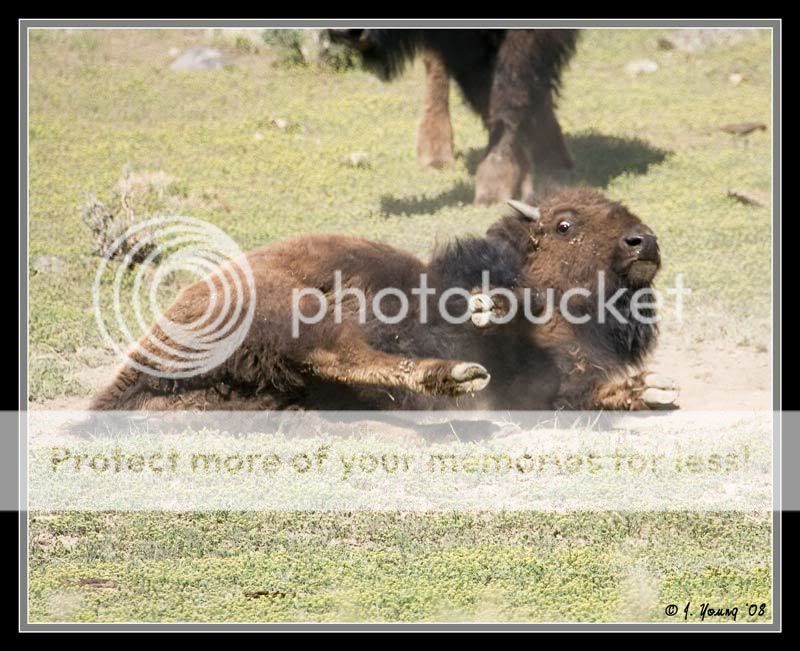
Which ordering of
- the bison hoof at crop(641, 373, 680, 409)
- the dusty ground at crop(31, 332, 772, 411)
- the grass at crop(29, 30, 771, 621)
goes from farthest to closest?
the dusty ground at crop(31, 332, 772, 411), the bison hoof at crop(641, 373, 680, 409), the grass at crop(29, 30, 771, 621)

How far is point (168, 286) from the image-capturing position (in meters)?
9.49

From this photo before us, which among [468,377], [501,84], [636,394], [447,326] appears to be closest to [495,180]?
[501,84]

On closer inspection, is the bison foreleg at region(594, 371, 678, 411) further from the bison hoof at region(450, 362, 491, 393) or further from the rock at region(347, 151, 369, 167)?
the rock at region(347, 151, 369, 167)

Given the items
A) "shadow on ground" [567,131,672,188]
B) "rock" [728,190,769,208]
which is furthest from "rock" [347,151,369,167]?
"rock" [728,190,769,208]

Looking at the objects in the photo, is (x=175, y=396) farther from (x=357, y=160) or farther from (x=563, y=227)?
(x=357, y=160)

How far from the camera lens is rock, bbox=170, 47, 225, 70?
43.9 feet

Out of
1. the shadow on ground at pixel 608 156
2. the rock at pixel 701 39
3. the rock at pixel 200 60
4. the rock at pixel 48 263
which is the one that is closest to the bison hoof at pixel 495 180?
the shadow on ground at pixel 608 156

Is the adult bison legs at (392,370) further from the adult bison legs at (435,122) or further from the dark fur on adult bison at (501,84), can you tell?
the adult bison legs at (435,122)

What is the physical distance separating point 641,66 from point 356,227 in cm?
585

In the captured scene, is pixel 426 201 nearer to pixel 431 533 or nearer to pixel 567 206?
pixel 567 206

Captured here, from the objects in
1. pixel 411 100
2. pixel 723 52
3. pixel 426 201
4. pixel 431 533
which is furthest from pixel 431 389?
pixel 723 52

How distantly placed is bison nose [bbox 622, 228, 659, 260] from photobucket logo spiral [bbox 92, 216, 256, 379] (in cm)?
215

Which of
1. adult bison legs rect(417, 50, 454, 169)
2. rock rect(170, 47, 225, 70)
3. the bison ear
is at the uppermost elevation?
rock rect(170, 47, 225, 70)

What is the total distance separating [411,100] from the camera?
1372 cm
